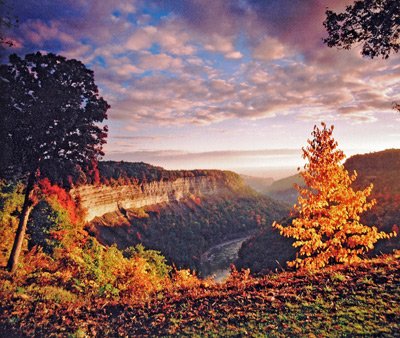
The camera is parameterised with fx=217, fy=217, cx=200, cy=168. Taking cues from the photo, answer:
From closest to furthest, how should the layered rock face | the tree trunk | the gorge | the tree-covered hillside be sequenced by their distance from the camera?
the tree trunk, the layered rock face, the gorge, the tree-covered hillside

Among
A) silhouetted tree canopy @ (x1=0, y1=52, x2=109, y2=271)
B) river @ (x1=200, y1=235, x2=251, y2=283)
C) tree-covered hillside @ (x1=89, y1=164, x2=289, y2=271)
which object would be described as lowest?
river @ (x1=200, y1=235, x2=251, y2=283)

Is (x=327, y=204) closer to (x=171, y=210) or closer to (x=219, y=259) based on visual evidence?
(x=219, y=259)

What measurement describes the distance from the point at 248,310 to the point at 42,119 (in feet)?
42.0

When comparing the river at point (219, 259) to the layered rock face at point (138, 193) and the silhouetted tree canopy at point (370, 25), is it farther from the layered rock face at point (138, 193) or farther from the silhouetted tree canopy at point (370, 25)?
the silhouetted tree canopy at point (370, 25)

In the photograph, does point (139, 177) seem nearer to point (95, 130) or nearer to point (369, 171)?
point (95, 130)

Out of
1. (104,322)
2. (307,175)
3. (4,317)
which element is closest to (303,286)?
(307,175)

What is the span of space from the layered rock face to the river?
22.3 meters

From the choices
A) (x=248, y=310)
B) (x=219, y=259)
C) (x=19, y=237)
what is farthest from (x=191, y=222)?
(x=248, y=310)

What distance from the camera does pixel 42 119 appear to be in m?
11.3

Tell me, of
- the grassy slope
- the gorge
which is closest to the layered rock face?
the gorge

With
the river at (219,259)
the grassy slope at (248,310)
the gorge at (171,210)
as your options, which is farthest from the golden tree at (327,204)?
the river at (219,259)

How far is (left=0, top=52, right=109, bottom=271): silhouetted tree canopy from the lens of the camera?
11.2 meters

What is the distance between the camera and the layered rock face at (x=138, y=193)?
42438 mm

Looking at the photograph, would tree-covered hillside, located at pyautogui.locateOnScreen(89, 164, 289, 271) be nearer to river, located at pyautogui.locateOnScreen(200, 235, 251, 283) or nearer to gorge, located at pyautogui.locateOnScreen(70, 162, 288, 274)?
gorge, located at pyautogui.locateOnScreen(70, 162, 288, 274)
